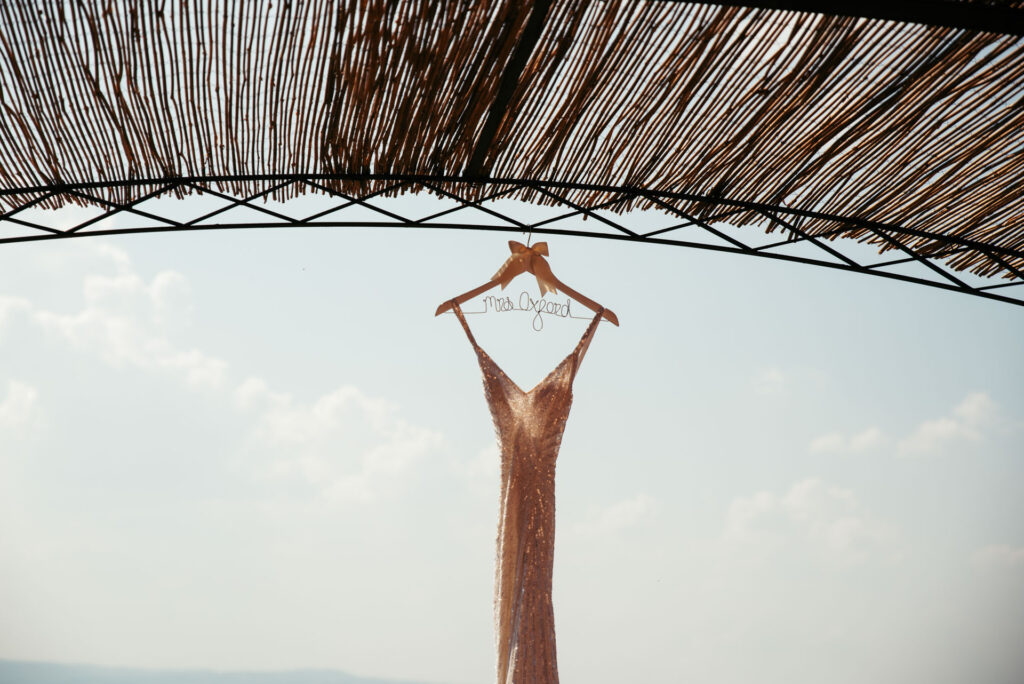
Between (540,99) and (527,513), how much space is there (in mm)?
1428

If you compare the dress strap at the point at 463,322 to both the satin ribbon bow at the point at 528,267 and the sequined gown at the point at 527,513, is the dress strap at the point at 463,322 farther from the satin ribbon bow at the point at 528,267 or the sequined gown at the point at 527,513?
the satin ribbon bow at the point at 528,267

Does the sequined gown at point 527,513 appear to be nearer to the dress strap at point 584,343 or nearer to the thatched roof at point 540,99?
the dress strap at point 584,343

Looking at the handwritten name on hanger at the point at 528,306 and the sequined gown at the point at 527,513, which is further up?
the handwritten name on hanger at the point at 528,306

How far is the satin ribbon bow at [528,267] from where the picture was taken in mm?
3582

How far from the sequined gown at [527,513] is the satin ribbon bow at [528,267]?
21cm

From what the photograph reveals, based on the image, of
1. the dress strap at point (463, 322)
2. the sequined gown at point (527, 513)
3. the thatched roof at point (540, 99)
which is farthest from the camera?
the dress strap at point (463, 322)

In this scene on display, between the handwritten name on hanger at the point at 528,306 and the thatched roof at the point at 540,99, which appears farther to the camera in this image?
the handwritten name on hanger at the point at 528,306

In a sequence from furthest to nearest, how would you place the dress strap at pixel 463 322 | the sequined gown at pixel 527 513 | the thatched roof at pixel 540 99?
the dress strap at pixel 463 322, the sequined gown at pixel 527 513, the thatched roof at pixel 540 99

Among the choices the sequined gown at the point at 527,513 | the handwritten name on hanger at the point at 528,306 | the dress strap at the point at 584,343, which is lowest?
the sequined gown at the point at 527,513

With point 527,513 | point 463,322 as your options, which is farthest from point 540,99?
point 527,513

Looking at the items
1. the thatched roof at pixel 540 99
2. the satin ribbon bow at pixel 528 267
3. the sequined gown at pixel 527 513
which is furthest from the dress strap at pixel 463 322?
→ the thatched roof at pixel 540 99

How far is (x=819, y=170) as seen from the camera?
3.29 metres

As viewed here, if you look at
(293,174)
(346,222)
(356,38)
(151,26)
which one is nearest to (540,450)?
(346,222)

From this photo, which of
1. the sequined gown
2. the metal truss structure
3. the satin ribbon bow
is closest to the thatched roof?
the metal truss structure
